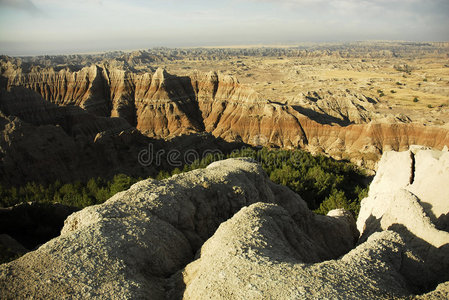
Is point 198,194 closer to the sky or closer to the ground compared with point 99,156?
closer to the sky

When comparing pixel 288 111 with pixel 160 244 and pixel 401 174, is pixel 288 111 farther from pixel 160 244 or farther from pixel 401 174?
pixel 160 244

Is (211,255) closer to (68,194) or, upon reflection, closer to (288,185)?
(288,185)

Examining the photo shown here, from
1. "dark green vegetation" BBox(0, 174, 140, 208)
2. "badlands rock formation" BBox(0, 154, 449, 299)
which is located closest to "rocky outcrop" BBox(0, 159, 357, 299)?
"badlands rock formation" BBox(0, 154, 449, 299)

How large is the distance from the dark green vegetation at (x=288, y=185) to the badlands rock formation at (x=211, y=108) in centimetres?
1142

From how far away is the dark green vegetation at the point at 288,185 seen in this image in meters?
29.7

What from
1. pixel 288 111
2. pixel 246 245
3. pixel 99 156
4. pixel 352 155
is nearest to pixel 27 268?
pixel 246 245

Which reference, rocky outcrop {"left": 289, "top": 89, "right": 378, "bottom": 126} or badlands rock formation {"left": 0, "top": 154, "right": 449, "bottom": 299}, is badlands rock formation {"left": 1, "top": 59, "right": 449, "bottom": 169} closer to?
rocky outcrop {"left": 289, "top": 89, "right": 378, "bottom": 126}

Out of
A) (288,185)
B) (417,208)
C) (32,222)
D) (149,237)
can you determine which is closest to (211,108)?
(288,185)

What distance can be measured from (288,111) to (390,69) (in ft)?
468

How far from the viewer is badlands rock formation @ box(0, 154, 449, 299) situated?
30.2ft

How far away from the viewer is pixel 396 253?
37.4 feet

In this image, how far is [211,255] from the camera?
11.1 meters

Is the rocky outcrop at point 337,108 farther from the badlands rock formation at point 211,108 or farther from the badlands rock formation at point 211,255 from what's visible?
the badlands rock formation at point 211,255

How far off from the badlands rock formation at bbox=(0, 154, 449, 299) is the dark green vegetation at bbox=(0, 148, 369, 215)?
1521 cm
